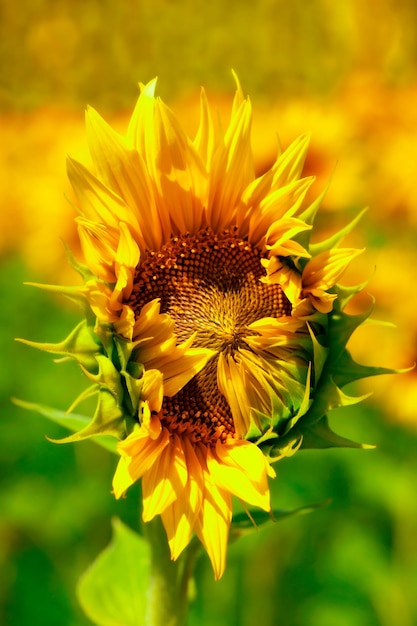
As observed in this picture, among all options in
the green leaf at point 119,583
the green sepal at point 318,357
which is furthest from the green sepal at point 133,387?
the green leaf at point 119,583

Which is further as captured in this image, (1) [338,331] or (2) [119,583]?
(2) [119,583]

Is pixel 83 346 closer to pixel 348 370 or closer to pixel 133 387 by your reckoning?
pixel 133 387

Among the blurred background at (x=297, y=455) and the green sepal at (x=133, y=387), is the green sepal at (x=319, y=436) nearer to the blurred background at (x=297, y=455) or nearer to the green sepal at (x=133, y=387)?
the green sepal at (x=133, y=387)

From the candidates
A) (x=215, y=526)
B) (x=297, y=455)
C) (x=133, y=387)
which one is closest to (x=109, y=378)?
(x=133, y=387)

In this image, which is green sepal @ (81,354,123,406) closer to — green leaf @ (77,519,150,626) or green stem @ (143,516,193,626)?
green stem @ (143,516,193,626)

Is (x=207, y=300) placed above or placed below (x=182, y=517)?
above

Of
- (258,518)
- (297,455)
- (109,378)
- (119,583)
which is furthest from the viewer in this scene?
(297,455)

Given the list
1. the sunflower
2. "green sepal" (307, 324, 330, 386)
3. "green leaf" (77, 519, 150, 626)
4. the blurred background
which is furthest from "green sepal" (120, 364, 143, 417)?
the blurred background
